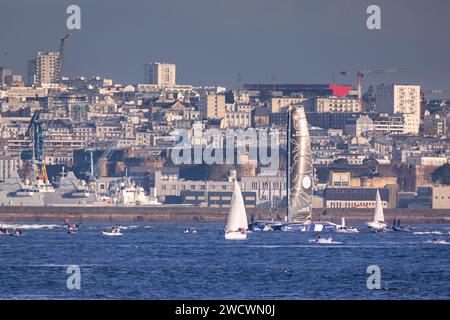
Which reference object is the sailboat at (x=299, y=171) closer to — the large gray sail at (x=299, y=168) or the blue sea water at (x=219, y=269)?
the large gray sail at (x=299, y=168)

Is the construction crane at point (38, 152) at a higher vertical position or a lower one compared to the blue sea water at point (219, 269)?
higher

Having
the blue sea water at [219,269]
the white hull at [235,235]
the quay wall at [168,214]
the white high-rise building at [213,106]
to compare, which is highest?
the white high-rise building at [213,106]

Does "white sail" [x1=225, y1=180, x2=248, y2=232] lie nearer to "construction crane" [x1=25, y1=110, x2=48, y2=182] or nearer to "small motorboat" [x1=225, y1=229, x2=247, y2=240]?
"small motorboat" [x1=225, y1=229, x2=247, y2=240]

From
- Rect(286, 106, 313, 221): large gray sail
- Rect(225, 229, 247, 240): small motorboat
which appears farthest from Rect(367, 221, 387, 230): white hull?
Rect(225, 229, 247, 240): small motorboat

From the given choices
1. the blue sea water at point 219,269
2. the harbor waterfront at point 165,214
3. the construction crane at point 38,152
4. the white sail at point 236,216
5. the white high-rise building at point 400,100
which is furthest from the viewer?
the white high-rise building at point 400,100

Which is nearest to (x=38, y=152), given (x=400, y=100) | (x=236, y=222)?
(x=236, y=222)

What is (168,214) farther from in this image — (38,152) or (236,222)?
(236,222)

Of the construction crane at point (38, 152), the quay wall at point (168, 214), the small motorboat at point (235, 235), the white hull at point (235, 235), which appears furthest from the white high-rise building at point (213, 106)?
the white hull at point (235, 235)
